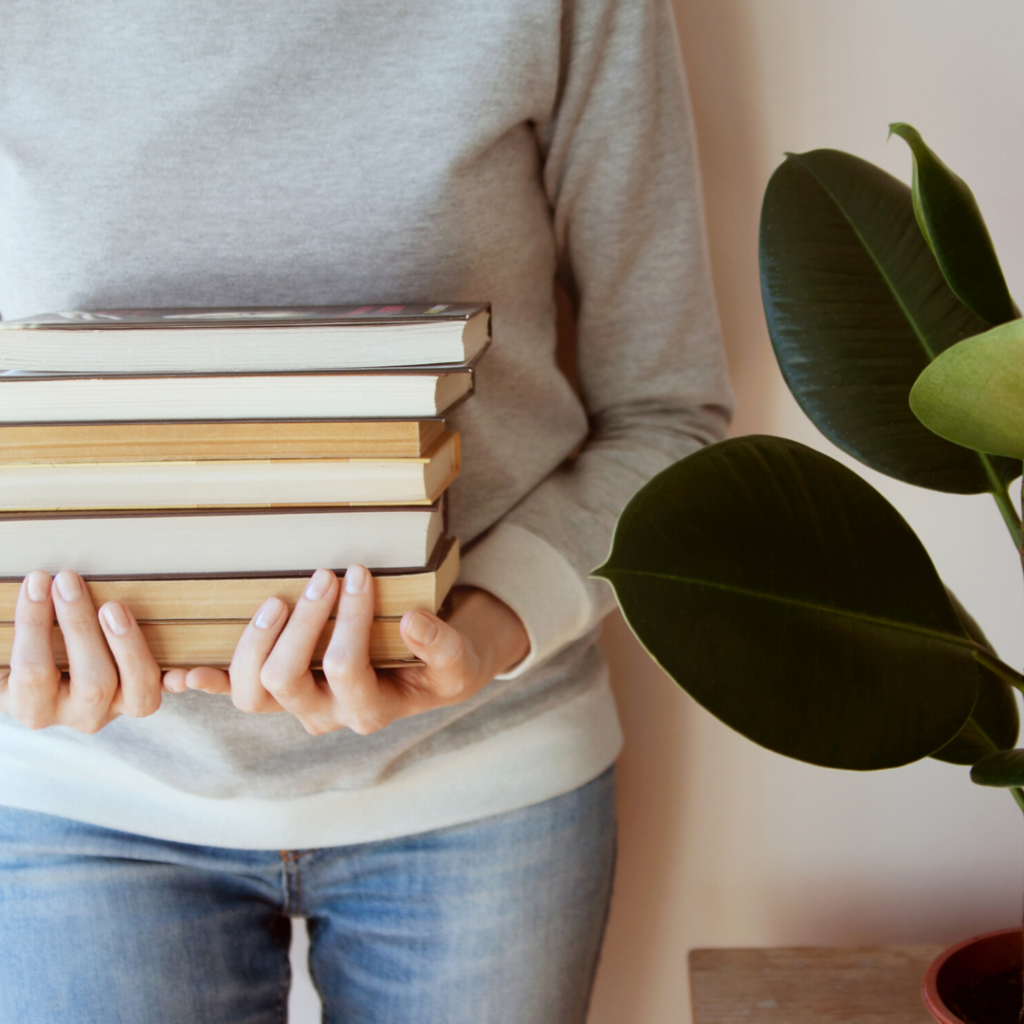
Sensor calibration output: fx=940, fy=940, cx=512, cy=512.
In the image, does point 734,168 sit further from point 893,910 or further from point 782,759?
point 893,910

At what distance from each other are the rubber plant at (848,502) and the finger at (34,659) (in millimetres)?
343

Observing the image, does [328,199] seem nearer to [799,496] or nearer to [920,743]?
[799,496]

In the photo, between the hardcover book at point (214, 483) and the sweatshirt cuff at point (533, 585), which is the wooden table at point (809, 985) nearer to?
the sweatshirt cuff at point (533, 585)

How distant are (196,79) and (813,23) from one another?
21.0 inches

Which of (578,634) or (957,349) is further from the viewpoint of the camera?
(578,634)

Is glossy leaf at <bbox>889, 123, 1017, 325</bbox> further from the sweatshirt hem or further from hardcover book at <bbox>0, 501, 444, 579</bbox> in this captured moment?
the sweatshirt hem

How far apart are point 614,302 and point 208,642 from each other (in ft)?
1.45

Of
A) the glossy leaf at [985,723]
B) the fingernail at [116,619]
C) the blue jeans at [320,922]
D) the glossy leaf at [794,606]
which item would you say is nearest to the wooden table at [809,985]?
the blue jeans at [320,922]

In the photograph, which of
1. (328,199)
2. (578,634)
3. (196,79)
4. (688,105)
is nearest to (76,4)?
(196,79)

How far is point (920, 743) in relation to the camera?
45cm

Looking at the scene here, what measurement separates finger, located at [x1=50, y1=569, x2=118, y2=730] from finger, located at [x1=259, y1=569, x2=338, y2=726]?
0.32 ft

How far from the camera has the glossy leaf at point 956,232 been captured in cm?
46

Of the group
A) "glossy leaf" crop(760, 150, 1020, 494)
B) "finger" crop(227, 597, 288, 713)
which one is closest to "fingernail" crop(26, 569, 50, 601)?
"finger" crop(227, 597, 288, 713)

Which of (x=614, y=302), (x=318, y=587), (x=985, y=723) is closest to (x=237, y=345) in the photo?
(x=318, y=587)
